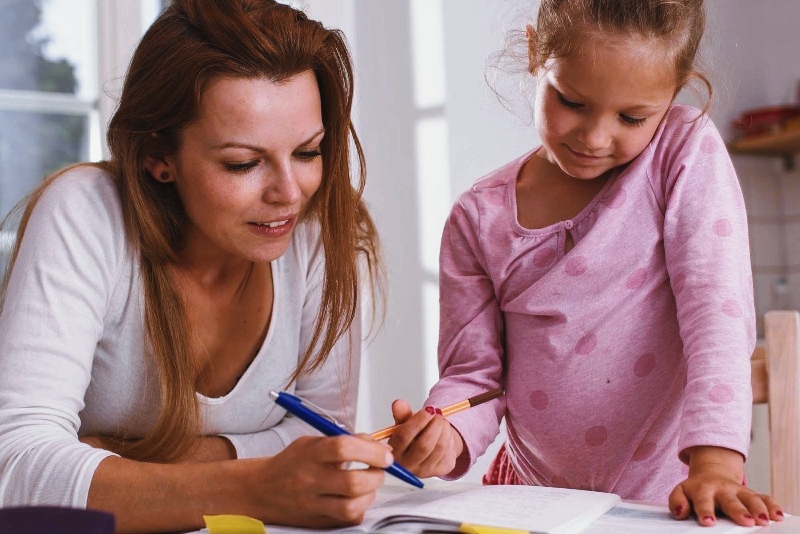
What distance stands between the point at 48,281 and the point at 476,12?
194 cm

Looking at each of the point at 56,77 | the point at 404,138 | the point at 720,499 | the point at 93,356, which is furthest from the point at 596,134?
the point at 56,77

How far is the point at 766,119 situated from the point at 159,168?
2.41m

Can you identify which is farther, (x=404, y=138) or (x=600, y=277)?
(x=404, y=138)

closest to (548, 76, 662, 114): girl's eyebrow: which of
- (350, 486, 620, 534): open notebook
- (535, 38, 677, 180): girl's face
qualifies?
(535, 38, 677, 180): girl's face

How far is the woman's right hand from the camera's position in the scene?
754 mm

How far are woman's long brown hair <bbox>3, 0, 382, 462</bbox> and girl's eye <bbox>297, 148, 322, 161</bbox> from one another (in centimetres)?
5

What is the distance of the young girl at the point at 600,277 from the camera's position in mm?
971

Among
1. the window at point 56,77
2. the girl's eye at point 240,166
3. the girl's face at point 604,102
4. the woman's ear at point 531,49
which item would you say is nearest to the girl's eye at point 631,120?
the girl's face at point 604,102

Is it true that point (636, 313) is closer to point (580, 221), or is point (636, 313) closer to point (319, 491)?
point (580, 221)

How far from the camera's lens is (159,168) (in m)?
1.09

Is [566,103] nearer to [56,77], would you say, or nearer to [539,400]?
[539,400]

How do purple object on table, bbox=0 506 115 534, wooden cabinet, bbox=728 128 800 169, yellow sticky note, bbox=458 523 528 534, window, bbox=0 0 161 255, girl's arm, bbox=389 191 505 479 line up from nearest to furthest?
1. purple object on table, bbox=0 506 115 534
2. yellow sticky note, bbox=458 523 528 534
3. girl's arm, bbox=389 191 505 479
4. window, bbox=0 0 161 255
5. wooden cabinet, bbox=728 128 800 169

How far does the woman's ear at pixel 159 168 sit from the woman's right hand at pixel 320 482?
42cm

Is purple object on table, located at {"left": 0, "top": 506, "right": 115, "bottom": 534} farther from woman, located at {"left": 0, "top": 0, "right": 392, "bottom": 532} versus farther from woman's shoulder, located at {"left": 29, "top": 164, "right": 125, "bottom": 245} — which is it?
woman's shoulder, located at {"left": 29, "top": 164, "right": 125, "bottom": 245}
